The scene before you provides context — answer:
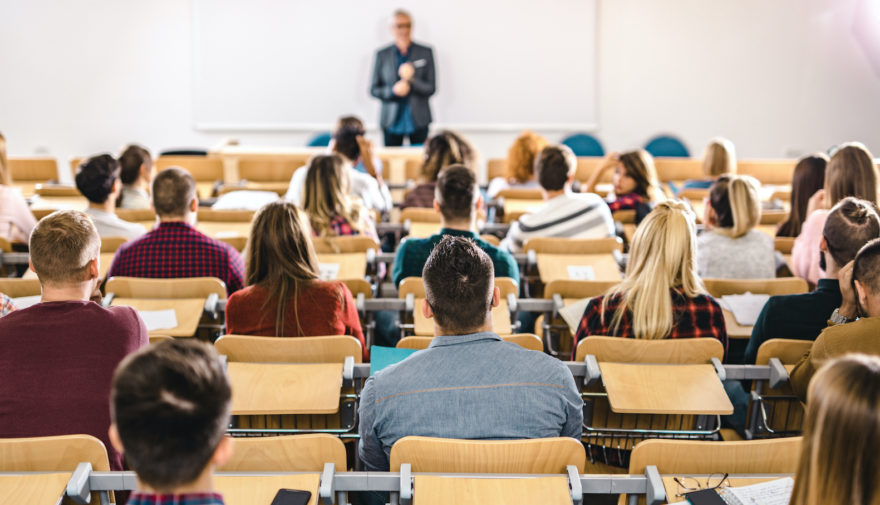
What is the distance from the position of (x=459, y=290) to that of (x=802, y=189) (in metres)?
3.06

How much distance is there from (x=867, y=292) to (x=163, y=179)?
290 centimetres

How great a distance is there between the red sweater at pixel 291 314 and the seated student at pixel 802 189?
2.84m

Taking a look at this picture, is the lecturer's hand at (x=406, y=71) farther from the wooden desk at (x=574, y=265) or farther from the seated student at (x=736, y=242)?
the seated student at (x=736, y=242)

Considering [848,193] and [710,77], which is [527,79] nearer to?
[710,77]

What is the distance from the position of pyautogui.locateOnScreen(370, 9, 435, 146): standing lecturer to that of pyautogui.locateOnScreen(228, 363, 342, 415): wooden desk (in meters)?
5.84

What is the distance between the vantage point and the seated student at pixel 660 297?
9.15 feet

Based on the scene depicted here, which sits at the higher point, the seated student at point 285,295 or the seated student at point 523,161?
the seated student at point 523,161

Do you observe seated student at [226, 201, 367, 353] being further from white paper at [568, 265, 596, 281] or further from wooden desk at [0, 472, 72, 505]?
white paper at [568, 265, 596, 281]

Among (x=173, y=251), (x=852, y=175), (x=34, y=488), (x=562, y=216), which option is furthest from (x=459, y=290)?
(x=852, y=175)

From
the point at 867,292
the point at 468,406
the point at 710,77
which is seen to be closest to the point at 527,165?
the point at 867,292

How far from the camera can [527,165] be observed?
571 cm

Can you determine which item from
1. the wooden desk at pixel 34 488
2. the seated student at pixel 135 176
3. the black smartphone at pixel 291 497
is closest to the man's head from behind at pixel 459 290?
the black smartphone at pixel 291 497

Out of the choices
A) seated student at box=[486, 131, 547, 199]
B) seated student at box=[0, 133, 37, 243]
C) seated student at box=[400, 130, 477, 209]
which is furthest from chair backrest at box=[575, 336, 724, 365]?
seated student at box=[0, 133, 37, 243]

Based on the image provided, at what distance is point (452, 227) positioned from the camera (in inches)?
145
